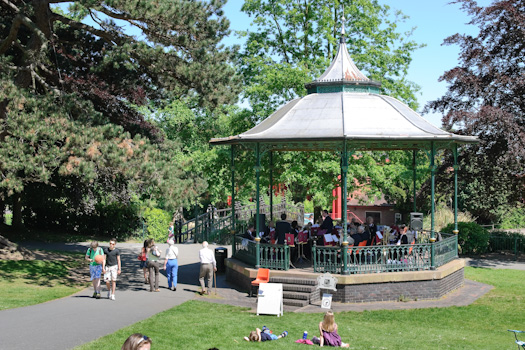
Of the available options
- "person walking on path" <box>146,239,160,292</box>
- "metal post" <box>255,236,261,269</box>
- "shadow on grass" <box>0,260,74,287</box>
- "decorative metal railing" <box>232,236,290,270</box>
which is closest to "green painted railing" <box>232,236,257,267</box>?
"decorative metal railing" <box>232,236,290,270</box>

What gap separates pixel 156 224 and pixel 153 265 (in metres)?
15.2

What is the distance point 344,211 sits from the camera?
53.4ft

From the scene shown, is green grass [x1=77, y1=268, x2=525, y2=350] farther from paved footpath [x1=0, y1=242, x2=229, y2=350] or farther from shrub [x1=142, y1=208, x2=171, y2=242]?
shrub [x1=142, y1=208, x2=171, y2=242]

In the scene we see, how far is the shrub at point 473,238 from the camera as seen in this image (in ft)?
83.9

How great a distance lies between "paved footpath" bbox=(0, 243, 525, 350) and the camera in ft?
36.7

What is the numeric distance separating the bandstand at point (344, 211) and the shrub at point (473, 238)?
748 centimetres

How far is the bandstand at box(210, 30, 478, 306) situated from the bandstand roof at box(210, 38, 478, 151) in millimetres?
27

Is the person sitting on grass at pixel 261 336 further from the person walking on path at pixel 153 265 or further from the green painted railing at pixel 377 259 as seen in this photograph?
the person walking on path at pixel 153 265

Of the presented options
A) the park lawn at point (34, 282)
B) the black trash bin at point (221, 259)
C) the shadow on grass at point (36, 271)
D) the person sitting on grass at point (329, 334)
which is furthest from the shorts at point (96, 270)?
the person sitting on grass at point (329, 334)

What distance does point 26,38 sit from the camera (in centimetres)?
2114

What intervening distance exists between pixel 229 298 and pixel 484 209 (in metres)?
27.1

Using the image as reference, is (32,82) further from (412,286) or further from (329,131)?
(412,286)

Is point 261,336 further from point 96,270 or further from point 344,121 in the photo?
point 344,121

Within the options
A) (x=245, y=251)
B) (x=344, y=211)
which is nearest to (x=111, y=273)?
(x=245, y=251)
